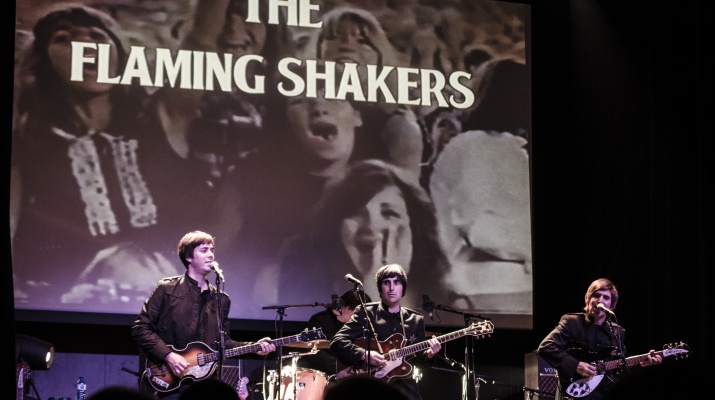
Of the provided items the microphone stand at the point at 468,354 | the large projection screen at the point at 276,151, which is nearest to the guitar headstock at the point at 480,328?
the microphone stand at the point at 468,354

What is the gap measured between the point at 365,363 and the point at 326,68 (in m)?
3.39

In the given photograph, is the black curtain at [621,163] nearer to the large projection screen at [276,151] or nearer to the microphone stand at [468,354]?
the large projection screen at [276,151]

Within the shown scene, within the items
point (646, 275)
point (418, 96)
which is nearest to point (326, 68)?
point (418, 96)

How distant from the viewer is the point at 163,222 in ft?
27.7

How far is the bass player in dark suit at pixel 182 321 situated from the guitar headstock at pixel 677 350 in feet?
11.3

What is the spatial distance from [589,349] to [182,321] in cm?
346

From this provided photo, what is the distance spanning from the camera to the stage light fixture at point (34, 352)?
7.32 metres

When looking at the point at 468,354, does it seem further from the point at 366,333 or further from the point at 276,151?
the point at 276,151

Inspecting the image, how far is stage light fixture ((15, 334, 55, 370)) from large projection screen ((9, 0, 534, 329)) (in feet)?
2.36

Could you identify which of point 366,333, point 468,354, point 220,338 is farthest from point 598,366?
point 220,338

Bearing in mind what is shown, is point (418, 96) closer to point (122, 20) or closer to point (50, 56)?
point (122, 20)

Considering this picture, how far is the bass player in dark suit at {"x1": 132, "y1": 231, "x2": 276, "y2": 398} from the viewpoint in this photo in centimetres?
635

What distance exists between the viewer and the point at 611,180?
9180 millimetres

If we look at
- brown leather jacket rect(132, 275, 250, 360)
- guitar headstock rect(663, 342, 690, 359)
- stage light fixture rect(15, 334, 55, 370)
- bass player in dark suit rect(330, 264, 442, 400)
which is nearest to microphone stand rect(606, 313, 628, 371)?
guitar headstock rect(663, 342, 690, 359)
